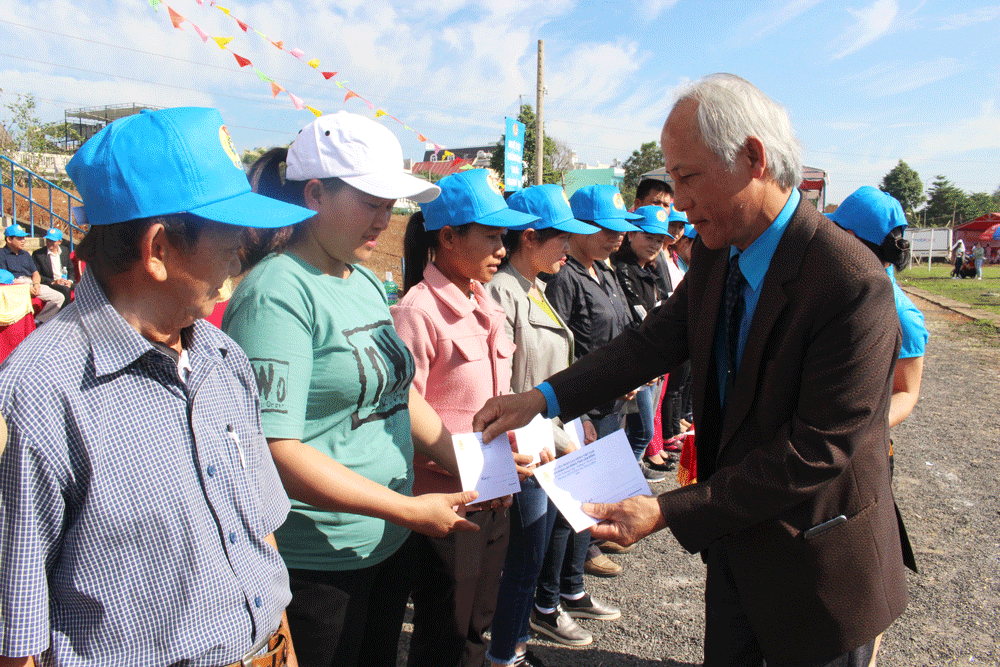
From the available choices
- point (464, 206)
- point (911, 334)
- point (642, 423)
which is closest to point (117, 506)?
point (464, 206)

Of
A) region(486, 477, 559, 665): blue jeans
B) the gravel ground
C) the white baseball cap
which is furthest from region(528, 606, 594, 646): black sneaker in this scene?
the white baseball cap

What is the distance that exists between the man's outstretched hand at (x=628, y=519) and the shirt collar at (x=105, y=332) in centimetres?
126

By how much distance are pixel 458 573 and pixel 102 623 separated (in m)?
1.32

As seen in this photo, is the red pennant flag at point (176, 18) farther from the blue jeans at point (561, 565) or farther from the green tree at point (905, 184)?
the green tree at point (905, 184)

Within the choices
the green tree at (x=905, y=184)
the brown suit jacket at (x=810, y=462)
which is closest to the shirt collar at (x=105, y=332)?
the brown suit jacket at (x=810, y=462)

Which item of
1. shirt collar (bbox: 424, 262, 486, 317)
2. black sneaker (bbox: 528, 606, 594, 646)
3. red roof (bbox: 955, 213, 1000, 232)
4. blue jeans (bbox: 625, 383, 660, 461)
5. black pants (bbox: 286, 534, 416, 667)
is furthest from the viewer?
red roof (bbox: 955, 213, 1000, 232)

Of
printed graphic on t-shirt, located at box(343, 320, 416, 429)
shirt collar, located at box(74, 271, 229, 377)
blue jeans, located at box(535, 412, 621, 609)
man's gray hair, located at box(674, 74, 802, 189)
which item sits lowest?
blue jeans, located at box(535, 412, 621, 609)

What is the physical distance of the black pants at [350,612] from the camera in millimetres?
1712

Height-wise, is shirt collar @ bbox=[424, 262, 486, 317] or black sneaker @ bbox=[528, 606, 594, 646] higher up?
shirt collar @ bbox=[424, 262, 486, 317]

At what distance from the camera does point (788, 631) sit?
66.4 inches

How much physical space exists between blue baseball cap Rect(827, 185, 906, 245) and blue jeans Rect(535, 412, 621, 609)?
1726mm

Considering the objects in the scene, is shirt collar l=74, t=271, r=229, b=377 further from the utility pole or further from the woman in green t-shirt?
the utility pole

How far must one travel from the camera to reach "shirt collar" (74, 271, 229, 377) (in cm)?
111

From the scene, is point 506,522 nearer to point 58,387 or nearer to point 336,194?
point 336,194
